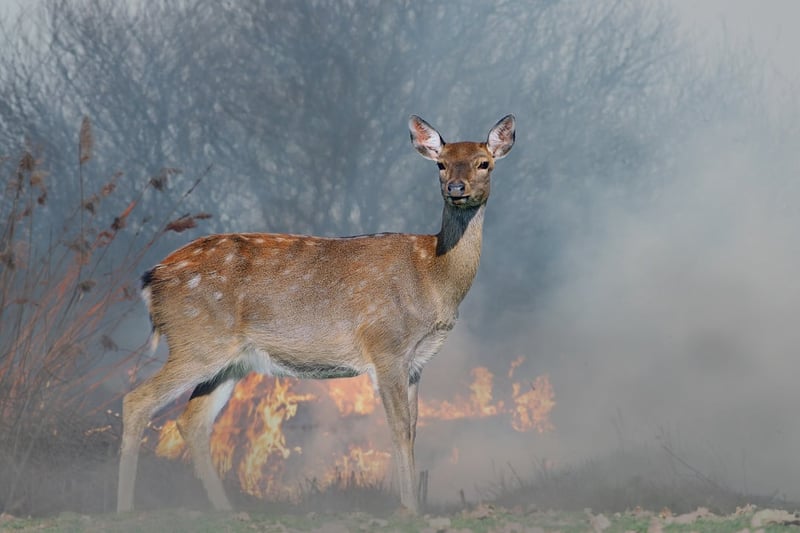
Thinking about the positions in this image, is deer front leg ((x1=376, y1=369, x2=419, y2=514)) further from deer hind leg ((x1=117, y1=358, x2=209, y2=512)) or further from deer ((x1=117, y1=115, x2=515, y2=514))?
deer hind leg ((x1=117, y1=358, x2=209, y2=512))

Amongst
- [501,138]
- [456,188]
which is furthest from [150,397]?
[501,138]

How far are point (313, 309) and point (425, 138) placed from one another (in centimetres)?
170

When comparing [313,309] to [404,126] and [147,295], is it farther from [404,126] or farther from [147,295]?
[404,126]

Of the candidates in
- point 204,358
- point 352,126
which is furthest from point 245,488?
point 352,126

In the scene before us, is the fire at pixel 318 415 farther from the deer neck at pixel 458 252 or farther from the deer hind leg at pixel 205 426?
the deer neck at pixel 458 252

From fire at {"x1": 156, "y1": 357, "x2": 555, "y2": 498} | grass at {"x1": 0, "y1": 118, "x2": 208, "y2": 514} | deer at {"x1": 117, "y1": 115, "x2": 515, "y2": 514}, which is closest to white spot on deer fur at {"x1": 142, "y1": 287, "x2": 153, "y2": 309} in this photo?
deer at {"x1": 117, "y1": 115, "x2": 515, "y2": 514}

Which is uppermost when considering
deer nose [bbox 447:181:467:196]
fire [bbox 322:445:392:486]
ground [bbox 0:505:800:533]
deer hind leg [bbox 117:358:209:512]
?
fire [bbox 322:445:392:486]

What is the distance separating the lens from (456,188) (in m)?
9.30

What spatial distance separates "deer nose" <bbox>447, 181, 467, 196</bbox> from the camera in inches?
366

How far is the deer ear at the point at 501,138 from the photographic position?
9992 mm

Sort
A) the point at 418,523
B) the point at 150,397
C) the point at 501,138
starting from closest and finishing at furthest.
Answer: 1. the point at 418,523
2. the point at 150,397
3. the point at 501,138

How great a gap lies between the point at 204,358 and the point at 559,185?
75.4 feet

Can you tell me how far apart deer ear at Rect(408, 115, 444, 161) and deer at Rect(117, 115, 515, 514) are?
11mm

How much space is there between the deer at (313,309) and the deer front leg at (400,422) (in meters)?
0.01
